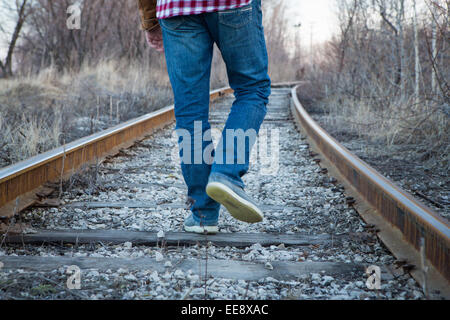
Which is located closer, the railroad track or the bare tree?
the railroad track

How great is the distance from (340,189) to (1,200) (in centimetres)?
199

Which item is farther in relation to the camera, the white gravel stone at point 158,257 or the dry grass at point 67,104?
the dry grass at point 67,104

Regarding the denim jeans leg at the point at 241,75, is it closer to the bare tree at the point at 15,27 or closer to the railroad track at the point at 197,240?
the railroad track at the point at 197,240

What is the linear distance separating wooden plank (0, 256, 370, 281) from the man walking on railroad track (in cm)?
24

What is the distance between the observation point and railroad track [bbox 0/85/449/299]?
1724mm

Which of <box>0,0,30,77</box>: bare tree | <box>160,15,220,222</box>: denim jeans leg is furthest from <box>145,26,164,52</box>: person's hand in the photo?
<box>0,0,30,77</box>: bare tree

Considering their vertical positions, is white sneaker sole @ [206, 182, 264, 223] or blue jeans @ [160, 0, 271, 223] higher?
blue jeans @ [160, 0, 271, 223]

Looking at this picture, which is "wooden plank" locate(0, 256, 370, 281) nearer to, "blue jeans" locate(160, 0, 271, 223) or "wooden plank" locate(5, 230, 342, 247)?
"wooden plank" locate(5, 230, 342, 247)

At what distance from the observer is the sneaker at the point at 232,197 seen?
1.95 meters

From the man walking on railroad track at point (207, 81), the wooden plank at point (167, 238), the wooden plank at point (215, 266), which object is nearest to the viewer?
the wooden plank at point (215, 266)

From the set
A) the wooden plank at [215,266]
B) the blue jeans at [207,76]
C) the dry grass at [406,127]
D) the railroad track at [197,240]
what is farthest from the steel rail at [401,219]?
the dry grass at [406,127]

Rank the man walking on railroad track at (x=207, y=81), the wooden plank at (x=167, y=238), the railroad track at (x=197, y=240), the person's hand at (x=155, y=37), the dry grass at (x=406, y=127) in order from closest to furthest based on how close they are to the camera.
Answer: the railroad track at (x=197, y=240) < the man walking on railroad track at (x=207, y=81) < the wooden plank at (x=167, y=238) < the person's hand at (x=155, y=37) < the dry grass at (x=406, y=127)

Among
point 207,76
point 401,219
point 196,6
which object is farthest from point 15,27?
point 401,219

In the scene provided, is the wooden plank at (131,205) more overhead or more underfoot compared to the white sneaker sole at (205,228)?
more overhead
